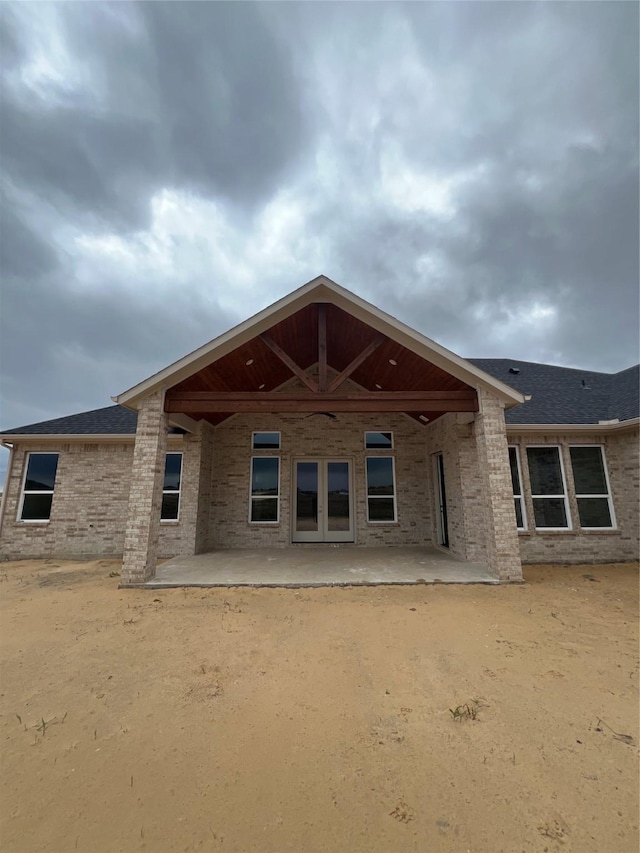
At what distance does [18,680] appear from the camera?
10.9 feet

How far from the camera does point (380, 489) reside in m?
10.0

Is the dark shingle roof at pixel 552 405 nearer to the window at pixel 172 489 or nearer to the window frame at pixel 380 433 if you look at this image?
the window at pixel 172 489

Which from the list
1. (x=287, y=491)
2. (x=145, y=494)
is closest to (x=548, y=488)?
(x=287, y=491)

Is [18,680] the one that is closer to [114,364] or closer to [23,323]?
[23,323]

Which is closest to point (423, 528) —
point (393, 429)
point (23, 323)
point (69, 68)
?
point (393, 429)

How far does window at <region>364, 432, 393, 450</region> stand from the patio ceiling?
77.1 inches

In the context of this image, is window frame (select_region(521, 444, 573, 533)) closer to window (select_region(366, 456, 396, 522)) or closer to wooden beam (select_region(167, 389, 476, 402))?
wooden beam (select_region(167, 389, 476, 402))

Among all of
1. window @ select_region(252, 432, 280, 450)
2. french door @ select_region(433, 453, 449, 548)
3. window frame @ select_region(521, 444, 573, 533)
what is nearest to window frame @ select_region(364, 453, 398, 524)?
french door @ select_region(433, 453, 449, 548)

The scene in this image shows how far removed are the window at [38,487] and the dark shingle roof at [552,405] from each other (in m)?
0.78

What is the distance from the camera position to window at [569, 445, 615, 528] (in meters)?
8.41

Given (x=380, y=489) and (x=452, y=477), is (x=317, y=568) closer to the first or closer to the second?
(x=380, y=489)

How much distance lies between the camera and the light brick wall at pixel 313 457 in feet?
32.1

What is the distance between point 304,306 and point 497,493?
16.6ft

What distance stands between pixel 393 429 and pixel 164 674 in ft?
26.7
